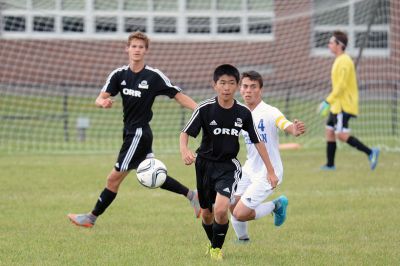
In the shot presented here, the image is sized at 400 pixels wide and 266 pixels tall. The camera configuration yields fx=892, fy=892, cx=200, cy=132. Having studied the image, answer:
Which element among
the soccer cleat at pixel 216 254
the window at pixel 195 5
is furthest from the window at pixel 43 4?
the soccer cleat at pixel 216 254

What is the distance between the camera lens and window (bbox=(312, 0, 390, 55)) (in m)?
18.6

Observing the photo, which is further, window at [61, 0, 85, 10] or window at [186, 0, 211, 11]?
window at [186, 0, 211, 11]

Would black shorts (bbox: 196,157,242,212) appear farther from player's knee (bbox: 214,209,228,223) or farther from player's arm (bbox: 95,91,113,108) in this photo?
player's arm (bbox: 95,91,113,108)

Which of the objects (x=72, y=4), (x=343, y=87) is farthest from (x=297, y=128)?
(x=72, y=4)

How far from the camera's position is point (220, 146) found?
24.4 ft

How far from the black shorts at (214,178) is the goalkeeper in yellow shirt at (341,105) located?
22.3ft

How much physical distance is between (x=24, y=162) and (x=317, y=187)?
222 inches

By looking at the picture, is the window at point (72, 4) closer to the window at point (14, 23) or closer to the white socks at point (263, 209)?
the window at point (14, 23)

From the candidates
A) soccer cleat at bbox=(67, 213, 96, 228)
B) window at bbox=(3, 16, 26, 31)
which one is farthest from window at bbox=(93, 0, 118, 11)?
soccer cleat at bbox=(67, 213, 96, 228)

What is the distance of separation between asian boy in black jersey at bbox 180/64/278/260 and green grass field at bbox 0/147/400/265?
410 millimetres

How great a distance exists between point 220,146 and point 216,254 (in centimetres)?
89

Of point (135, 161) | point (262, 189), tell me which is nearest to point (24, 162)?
point (135, 161)

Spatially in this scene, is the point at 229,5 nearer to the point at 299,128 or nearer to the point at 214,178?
the point at 299,128

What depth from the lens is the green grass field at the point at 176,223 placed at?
745 cm
